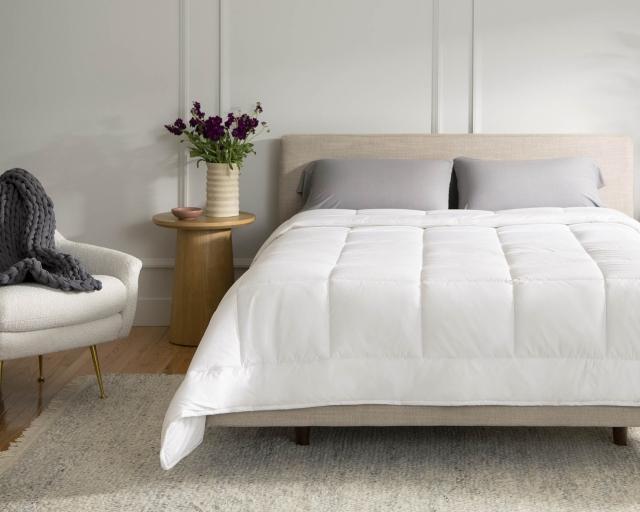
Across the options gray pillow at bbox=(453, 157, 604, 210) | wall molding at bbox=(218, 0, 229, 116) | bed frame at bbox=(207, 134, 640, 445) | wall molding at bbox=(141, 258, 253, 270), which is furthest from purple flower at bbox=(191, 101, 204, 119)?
gray pillow at bbox=(453, 157, 604, 210)

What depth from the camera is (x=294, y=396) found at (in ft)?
9.78

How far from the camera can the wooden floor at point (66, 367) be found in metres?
3.76

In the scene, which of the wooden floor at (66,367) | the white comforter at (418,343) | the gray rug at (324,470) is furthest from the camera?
the wooden floor at (66,367)

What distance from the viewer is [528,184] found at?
15.6 feet

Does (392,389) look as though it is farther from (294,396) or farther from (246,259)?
(246,259)

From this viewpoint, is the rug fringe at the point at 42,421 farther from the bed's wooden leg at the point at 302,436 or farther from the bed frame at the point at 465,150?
the bed frame at the point at 465,150

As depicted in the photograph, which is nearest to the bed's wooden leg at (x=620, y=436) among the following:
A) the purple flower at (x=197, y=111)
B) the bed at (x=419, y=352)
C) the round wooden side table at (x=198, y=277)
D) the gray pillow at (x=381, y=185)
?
the bed at (x=419, y=352)

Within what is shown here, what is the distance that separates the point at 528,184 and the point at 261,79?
1.54 m

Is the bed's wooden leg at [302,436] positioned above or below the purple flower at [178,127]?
below

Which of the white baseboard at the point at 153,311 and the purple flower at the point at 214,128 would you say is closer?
the purple flower at the point at 214,128

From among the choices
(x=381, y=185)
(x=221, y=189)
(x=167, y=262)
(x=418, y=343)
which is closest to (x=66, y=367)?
(x=167, y=262)

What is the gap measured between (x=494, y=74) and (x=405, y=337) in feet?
8.42

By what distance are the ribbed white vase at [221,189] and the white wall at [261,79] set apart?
323 mm

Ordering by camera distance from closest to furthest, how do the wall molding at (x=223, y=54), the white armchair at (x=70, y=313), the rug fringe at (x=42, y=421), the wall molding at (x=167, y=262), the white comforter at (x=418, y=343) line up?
1. the white comforter at (x=418, y=343)
2. the rug fringe at (x=42, y=421)
3. the white armchair at (x=70, y=313)
4. the wall molding at (x=223, y=54)
5. the wall molding at (x=167, y=262)
